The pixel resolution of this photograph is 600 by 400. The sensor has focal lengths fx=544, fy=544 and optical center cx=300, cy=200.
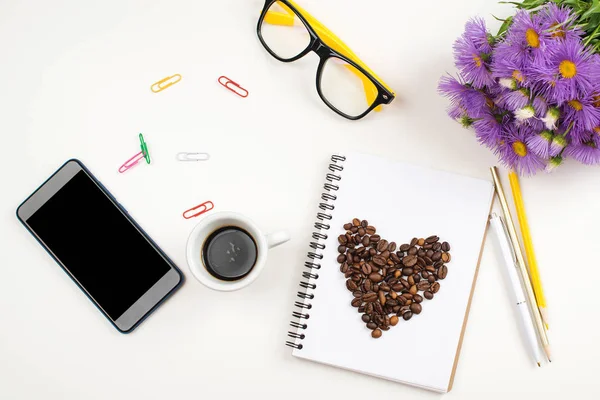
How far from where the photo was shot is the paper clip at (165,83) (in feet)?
3.36

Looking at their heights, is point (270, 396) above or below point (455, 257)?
below

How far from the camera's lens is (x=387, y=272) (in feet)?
3.12

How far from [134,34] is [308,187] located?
448mm

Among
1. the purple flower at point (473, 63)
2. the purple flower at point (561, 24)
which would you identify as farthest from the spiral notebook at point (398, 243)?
the purple flower at point (561, 24)

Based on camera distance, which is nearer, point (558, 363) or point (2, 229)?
point (558, 363)

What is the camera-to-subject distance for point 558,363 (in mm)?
927

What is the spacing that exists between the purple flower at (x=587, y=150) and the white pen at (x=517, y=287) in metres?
0.19

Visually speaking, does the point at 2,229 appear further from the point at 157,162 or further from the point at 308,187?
the point at 308,187

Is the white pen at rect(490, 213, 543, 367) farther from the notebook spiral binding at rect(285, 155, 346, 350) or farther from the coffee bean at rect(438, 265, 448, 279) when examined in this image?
the notebook spiral binding at rect(285, 155, 346, 350)

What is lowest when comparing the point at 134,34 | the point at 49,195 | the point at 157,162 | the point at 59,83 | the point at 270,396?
the point at 270,396

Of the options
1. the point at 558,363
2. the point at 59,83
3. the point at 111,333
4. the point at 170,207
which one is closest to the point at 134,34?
the point at 59,83

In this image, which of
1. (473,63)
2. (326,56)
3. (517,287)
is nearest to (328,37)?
(326,56)

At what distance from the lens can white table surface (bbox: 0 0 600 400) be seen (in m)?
0.94

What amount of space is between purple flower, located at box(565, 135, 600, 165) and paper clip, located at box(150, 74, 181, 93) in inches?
27.0
